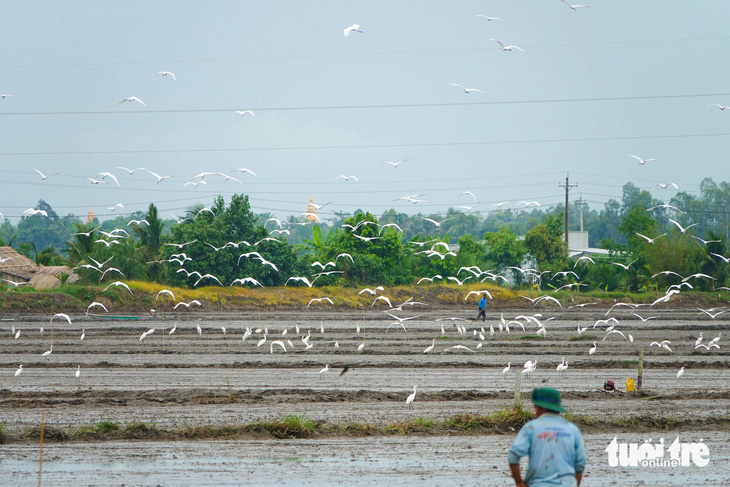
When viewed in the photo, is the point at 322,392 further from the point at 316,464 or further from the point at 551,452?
the point at 551,452

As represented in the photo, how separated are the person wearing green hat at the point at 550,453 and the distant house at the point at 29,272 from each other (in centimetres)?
4623

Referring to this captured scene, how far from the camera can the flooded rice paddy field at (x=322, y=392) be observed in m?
10.9

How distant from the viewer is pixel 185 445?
1214cm

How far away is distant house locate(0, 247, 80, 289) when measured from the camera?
4953cm

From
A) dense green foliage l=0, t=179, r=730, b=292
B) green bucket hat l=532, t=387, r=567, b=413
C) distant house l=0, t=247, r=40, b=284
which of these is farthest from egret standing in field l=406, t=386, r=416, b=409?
distant house l=0, t=247, r=40, b=284

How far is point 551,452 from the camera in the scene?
600 cm

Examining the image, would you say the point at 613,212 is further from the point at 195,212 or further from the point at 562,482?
the point at 562,482

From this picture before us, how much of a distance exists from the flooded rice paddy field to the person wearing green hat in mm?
4357

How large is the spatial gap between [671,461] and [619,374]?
30.7 ft

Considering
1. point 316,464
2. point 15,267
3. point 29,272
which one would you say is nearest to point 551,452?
point 316,464

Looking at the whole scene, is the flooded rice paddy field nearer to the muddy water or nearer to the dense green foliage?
the muddy water

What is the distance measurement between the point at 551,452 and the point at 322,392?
11.1 meters

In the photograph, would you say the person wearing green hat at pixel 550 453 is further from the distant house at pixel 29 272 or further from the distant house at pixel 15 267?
the distant house at pixel 15 267

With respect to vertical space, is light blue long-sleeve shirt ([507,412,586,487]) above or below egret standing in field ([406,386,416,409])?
above
